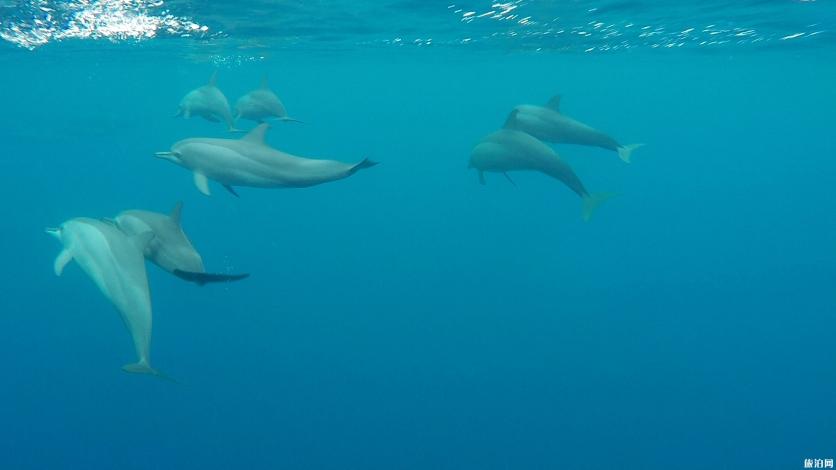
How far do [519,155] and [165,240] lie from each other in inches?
241

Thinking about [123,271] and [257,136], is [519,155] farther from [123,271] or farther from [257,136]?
[123,271]

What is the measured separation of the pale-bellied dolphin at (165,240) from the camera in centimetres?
605

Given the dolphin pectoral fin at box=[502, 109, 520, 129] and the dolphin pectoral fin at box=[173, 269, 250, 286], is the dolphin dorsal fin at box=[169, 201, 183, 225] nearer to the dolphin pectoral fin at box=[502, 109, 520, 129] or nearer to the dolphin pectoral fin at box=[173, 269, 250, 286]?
the dolphin pectoral fin at box=[173, 269, 250, 286]

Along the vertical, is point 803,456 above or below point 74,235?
below

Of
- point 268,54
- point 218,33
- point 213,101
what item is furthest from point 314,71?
point 213,101

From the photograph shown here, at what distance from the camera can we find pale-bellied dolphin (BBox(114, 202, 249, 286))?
6.05m

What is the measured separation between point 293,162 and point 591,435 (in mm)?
8457

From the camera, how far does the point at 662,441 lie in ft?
37.6

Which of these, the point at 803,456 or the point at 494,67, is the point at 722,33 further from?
the point at 494,67

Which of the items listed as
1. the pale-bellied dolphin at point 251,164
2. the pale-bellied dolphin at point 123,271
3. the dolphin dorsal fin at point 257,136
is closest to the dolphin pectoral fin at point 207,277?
the pale-bellied dolphin at point 123,271

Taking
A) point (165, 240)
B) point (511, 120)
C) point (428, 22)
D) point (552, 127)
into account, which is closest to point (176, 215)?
point (165, 240)

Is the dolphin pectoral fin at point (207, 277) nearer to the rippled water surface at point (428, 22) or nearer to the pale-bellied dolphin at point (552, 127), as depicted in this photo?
the pale-bellied dolphin at point (552, 127)

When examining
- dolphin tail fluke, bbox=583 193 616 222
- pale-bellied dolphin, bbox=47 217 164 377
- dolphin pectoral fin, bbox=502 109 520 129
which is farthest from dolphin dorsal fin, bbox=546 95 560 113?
pale-bellied dolphin, bbox=47 217 164 377

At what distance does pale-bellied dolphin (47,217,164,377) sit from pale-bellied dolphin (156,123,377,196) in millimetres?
1435
